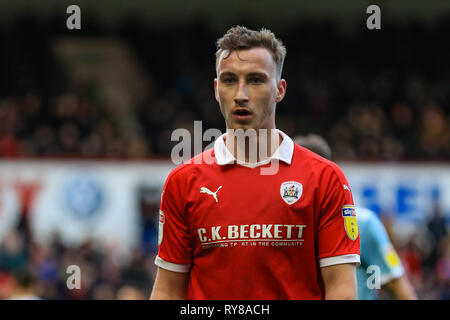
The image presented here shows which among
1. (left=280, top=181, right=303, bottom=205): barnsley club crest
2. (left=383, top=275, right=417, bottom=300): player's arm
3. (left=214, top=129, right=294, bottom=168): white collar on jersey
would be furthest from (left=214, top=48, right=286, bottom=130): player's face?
(left=383, top=275, right=417, bottom=300): player's arm

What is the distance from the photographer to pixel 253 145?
11.8ft

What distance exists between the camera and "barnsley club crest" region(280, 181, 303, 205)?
345cm

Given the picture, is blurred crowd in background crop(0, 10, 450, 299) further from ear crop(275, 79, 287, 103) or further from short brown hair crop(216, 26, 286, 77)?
short brown hair crop(216, 26, 286, 77)

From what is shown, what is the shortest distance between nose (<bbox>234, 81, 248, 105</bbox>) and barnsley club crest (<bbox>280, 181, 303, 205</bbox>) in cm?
41

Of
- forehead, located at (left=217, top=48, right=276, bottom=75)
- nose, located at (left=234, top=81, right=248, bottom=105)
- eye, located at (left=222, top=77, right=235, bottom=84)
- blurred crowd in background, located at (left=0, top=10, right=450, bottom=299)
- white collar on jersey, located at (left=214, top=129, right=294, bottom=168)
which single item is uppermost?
forehead, located at (left=217, top=48, right=276, bottom=75)

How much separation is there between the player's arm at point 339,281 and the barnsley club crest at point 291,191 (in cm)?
32

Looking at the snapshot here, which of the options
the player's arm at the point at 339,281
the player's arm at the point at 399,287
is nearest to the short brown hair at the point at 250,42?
the player's arm at the point at 339,281

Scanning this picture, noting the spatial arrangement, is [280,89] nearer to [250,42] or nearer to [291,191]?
[250,42]

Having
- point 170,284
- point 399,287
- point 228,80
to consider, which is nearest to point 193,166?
point 228,80

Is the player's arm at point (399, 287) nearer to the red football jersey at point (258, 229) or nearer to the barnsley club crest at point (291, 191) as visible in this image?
the red football jersey at point (258, 229)

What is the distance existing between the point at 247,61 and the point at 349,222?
2.71ft

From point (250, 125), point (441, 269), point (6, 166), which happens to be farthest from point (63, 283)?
point (250, 125)

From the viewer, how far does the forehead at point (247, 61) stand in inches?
136

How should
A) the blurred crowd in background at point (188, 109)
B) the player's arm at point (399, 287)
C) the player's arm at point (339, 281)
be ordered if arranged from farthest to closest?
the blurred crowd in background at point (188, 109)
the player's arm at point (399, 287)
the player's arm at point (339, 281)
